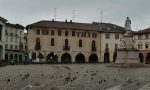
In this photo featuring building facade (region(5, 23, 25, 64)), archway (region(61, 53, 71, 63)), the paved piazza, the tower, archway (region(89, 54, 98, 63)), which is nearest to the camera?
the paved piazza

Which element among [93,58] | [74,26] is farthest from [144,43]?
[74,26]

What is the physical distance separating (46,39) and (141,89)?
64.9 metres

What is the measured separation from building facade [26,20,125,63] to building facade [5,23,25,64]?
15.5 meters

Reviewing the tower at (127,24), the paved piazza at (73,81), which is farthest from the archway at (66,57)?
the paved piazza at (73,81)

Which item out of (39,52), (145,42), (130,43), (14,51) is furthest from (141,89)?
(14,51)

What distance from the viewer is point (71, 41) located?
8031 centimetres

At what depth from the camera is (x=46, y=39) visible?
255 feet

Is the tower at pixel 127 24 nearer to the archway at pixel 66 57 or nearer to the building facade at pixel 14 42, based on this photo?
the archway at pixel 66 57

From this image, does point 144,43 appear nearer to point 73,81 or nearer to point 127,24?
point 127,24

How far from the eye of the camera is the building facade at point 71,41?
253ft

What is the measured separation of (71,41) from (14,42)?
22.7 metres

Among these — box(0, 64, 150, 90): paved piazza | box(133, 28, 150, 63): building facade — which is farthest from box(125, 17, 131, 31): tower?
box(133, 28, 150, 63): building facade

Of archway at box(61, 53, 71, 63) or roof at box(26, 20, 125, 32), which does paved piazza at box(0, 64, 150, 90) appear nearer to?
roof at box(26, 20, 125, 32)

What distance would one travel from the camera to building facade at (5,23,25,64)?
91.3 m
